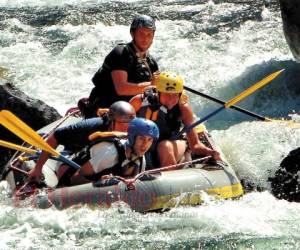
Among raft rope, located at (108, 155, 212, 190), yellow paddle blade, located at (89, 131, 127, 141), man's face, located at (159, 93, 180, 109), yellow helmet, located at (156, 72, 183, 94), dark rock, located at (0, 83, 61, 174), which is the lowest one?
raft rope, located at (108, 155, 212, 190)

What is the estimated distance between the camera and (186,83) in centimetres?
1241

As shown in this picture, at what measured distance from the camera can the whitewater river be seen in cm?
657

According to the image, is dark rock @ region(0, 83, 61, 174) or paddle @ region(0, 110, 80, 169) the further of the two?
dark rock @ region(0, 83, 61, 174)

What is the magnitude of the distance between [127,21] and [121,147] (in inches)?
404

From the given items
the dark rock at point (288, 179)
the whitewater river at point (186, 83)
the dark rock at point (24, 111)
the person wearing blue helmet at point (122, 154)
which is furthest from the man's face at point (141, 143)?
the dark rock at point (24, 111)

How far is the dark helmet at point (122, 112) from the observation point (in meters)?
6.86

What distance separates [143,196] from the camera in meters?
6.75

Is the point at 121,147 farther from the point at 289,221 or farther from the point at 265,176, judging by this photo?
the point at 265,176

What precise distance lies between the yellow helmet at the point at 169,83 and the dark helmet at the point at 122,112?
1.76ft

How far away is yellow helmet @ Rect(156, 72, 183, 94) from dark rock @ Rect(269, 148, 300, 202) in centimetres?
180

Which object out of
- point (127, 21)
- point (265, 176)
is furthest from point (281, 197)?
point (127, 21)

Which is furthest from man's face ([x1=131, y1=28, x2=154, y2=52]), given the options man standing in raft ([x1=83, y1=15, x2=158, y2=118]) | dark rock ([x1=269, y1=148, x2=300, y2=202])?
Answer: dark rock ([x1=269, y1=148, x2=300, y2=202])

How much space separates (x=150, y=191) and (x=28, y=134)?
1405mm

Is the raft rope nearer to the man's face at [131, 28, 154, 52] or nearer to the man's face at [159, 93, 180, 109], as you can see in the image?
the man's face at [159, 93, 180, 109]
